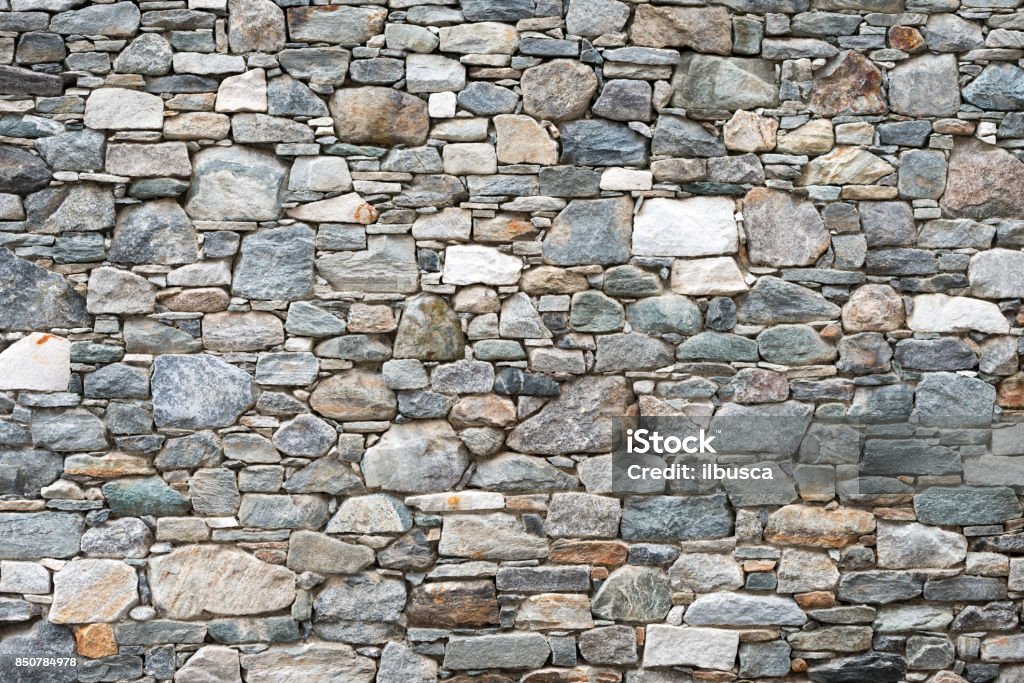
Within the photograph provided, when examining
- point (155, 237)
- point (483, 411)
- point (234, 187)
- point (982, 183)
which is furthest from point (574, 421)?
point (982, 183)

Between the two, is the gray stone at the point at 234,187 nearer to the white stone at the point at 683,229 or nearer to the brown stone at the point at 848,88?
the white stone at the point at 683,229

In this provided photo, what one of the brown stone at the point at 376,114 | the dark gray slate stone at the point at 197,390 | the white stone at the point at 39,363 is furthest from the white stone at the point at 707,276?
the white stone at the point at 39,363

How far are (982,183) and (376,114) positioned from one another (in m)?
2.26

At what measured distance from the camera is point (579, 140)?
117 inches

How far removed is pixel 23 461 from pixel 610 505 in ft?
7.01

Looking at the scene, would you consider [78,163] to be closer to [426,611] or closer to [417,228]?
[417,228]

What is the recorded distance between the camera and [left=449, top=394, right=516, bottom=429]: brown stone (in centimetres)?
296

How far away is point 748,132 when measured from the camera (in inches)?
118

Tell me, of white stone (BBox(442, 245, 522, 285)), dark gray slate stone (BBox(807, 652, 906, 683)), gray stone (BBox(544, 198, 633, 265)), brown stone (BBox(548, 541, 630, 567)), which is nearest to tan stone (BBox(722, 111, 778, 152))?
gray stone (BBox(544, 198, 633, 265))

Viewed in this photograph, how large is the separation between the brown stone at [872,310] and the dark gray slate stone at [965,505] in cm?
65

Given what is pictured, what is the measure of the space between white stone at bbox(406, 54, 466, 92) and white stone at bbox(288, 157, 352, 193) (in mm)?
381

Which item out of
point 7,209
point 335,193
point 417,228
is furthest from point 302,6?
point 7,209

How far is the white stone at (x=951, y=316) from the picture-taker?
3.02m

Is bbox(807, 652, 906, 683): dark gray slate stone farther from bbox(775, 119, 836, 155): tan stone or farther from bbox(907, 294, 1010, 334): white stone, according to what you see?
bbox(775, 119, 836, 155): tan stone
